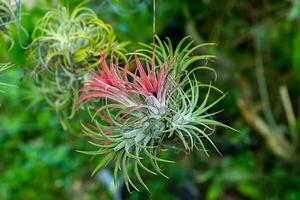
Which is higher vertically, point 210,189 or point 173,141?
point 173,141

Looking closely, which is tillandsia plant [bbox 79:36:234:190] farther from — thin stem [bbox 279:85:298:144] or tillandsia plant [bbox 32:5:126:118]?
thin stem [bbox 279:85:298:144]

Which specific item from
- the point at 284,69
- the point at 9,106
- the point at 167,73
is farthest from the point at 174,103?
the point at 9,106

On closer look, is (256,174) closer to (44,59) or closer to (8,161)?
(8,161)

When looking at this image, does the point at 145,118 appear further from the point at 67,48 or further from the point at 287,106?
the point at 287,106

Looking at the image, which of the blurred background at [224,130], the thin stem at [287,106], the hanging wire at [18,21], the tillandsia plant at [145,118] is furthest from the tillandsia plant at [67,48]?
the thin stem at [287,106]

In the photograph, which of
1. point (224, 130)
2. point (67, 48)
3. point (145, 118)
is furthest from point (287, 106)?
point (145, 118)

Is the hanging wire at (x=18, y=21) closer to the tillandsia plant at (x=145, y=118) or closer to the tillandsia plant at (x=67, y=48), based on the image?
the tillandsia plant at (x=67, y=48)

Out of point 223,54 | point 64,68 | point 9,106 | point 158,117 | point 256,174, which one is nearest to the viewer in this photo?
point 158,117
